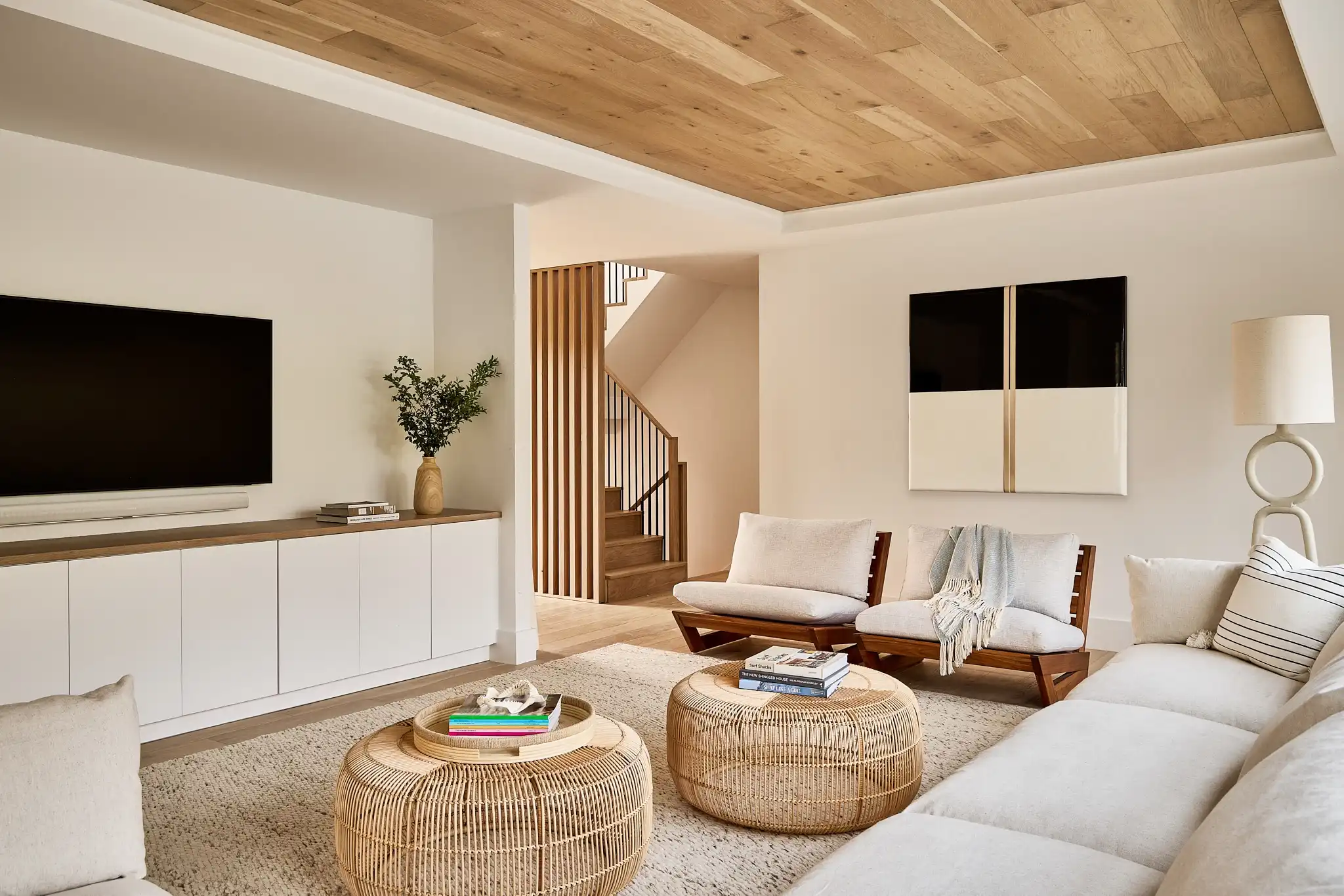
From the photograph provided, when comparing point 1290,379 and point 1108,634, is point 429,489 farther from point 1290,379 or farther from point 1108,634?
point 1290,379

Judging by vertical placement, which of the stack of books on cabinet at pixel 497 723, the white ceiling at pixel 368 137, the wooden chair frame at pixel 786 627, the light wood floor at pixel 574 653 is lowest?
the light wood floor at pixel 574 653

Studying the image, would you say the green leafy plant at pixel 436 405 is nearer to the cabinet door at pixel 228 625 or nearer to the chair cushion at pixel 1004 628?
the cabinet door at pixel 228 625

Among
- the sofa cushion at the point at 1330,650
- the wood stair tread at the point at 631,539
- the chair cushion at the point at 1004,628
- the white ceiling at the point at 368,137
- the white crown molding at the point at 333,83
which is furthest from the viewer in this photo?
the wood stair tread at the point at 631,539

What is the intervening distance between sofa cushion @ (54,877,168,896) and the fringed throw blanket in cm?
324

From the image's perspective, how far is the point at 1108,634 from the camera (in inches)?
215

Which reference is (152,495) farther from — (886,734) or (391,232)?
(886,734)

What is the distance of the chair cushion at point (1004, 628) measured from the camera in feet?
13.6

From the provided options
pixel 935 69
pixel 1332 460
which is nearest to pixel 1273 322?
pixel 1332 460

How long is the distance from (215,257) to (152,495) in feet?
3.78

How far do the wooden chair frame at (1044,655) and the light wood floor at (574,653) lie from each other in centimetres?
19

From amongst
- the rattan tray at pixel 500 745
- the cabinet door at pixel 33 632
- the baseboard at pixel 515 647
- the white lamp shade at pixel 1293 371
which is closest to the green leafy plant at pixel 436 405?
the baseboard at pixel 515 647

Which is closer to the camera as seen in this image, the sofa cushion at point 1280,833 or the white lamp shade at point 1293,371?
the sofa cushion at point 1280,833

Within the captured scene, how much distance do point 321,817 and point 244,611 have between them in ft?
4.66

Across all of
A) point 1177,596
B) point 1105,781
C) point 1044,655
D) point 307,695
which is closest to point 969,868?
point 1105,781
